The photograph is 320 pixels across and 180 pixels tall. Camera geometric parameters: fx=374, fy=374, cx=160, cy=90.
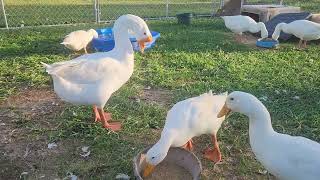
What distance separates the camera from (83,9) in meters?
12.3

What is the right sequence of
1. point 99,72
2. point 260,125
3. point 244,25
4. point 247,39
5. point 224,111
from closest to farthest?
1. point 260,125
2. point 224,111
3. point 99,72
4. point 244,25
5. point 247,39

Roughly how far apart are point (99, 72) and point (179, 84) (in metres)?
1.88

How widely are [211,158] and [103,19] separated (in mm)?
7727

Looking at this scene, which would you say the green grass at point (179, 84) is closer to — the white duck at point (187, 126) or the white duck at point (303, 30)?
the white duck at point (303, 30)

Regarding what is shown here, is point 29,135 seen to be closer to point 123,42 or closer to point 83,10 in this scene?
point 123,42

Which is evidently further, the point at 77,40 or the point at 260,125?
the point at 77,40

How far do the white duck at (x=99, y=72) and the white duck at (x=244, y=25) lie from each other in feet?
15.4

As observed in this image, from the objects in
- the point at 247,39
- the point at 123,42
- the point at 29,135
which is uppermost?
the point at 123,42

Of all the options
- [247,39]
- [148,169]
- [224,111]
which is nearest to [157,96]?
[224,111]

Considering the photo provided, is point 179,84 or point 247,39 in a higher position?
point 247,39

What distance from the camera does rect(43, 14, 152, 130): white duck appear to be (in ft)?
14.0

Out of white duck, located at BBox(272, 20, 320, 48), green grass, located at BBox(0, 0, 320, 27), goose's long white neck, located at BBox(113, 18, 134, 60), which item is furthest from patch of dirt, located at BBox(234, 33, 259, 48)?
goose's long white neck, located at BBox(113, 18, 134, 60)

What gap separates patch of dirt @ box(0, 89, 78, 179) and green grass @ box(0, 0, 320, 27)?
5.19 m

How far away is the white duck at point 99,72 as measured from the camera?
14.0 ft
